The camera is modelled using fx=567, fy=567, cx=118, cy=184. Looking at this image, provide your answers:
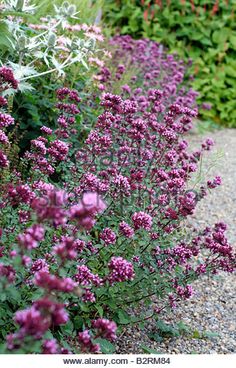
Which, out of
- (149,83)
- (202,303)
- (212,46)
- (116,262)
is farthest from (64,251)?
(212,46)

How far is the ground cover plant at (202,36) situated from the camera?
24.9 ft

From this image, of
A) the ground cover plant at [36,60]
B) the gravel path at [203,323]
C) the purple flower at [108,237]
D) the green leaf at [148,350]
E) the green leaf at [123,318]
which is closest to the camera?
the purple flower at [108,237]

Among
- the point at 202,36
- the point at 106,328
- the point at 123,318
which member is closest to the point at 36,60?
the point at 123,318

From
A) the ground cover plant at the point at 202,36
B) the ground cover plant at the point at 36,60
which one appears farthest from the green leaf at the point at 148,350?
the ground cover plant at the point at 202,36

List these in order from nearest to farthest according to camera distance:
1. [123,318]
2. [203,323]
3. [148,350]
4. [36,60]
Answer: [123,318]
[148,350]
[203,323]
[36,60]

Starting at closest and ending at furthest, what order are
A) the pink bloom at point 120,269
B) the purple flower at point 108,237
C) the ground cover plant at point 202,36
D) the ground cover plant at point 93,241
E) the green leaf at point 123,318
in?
the ground cover plant at point 93,241 < the pink bloom at point 120,269 < the purple flower at point 108,237 < the green leaf at point 123,318 < the ground cover plant at point 202,36

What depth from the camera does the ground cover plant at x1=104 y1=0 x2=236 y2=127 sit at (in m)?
7.59

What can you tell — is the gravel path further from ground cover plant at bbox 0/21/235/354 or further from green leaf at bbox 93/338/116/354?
green leaf at bbox 93/338/116/354

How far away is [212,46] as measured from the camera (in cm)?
781

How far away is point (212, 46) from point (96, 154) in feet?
17.9

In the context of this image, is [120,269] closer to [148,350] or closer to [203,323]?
[148,350]

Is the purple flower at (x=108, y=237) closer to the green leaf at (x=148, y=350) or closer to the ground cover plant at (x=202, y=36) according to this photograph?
the green leaf at (x=148, y=350)

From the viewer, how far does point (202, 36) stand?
764 centimetres

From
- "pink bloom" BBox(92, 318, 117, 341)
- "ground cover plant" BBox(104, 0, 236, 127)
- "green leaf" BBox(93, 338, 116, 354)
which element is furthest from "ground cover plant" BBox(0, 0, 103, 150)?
"ground cover plant" BBox(104, 0, 236, 127)
